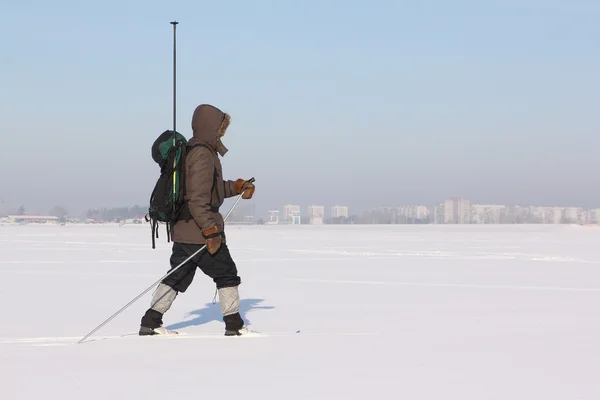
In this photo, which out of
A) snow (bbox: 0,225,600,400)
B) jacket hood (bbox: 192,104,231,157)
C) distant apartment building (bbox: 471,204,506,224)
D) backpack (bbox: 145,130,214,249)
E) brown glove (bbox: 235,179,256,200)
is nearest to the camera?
snow (bbox: 0,225,600,400)

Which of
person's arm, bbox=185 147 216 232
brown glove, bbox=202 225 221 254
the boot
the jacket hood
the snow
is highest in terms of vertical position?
the jacket hood

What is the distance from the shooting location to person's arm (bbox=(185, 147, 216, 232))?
544 cm

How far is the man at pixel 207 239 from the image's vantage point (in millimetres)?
5520

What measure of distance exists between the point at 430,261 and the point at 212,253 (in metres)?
11.7

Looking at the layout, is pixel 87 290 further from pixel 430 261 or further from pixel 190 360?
pixel 430 261

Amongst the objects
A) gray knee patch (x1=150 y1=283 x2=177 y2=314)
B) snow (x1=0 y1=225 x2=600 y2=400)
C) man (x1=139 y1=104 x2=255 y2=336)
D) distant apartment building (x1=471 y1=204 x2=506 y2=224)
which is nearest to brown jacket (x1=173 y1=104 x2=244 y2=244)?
man (x1=139 y1=104 x2=255 y2=336)

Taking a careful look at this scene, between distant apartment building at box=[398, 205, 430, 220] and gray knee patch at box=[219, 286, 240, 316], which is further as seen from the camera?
distant apartment building at box=[398, 205, 430, 220]

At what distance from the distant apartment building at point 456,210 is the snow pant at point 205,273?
526 feet

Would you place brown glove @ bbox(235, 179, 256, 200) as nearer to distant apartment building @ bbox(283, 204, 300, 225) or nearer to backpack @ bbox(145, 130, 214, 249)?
backpack @ bbox(145, 130, 214, 249)

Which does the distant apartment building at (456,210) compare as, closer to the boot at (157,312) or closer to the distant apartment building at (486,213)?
the distant apartment building at (486,213)

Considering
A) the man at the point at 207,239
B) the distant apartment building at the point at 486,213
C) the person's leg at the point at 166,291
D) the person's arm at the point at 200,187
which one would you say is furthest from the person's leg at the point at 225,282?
the distant apartment building at the point at 486,213

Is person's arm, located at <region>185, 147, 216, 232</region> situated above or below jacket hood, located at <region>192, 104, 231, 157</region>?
below

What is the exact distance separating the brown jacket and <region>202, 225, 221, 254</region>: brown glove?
28 millimetres

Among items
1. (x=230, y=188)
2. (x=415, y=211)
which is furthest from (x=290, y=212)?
(x=230, y=188)
